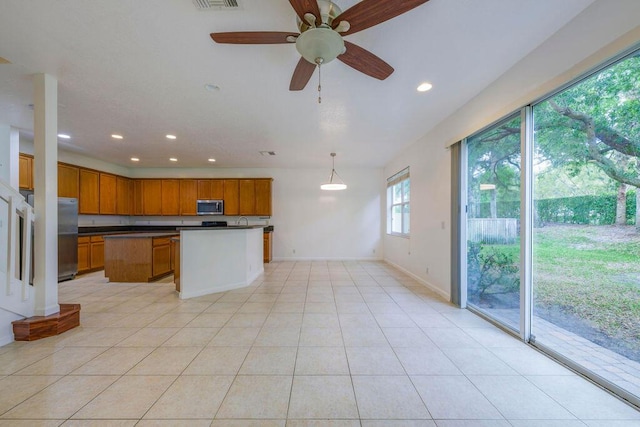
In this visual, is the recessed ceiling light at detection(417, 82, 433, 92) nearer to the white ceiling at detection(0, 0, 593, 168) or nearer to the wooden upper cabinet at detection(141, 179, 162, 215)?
the white ceiling at detection(0, 0, 593, 168)

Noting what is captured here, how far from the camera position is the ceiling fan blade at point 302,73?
1863 mm

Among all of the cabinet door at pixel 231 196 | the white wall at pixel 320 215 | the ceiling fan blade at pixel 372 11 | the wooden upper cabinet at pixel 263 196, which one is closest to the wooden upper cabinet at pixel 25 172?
the white wall at pixel 320 215

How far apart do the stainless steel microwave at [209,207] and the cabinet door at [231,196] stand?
16 centimetres

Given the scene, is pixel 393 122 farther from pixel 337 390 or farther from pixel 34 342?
pixel 34 342

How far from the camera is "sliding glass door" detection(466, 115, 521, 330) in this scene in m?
2.55

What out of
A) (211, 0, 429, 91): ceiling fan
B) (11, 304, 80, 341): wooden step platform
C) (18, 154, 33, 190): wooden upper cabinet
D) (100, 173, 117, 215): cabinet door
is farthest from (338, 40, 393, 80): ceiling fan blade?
(100, 173, 117, 215): cabinet door

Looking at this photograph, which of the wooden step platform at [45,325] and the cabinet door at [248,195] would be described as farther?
the cabinet door at [248,195]

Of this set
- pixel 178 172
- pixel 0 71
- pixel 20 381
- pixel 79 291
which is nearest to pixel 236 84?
pixel 0 71

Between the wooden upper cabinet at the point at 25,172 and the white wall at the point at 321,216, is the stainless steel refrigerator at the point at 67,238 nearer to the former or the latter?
the wooden upper cabinet at the point at 25,172

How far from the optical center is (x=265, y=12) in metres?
1.73

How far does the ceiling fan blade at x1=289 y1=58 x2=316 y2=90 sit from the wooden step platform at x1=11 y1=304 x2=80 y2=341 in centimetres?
330

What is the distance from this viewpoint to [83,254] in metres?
5.12

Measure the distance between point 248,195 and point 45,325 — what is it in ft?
15.2

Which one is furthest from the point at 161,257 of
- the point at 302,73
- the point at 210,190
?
the point at 302,73
